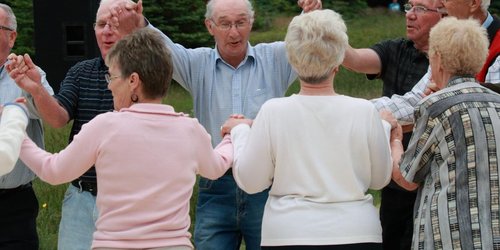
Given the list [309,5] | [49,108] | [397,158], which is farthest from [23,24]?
[397,158]

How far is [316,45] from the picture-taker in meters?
4.05

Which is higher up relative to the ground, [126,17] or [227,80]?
[126,17]

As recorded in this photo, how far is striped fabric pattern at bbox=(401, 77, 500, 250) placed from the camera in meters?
4.01

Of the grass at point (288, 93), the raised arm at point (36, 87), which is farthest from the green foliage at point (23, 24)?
the raised arm at point (36, 87)

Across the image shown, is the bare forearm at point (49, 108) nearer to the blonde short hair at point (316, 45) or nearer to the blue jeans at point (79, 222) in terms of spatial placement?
the blue jeans at point (79, 222)

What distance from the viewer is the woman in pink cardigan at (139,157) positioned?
391 cm

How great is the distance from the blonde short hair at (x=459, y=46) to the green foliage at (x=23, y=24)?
636 inches

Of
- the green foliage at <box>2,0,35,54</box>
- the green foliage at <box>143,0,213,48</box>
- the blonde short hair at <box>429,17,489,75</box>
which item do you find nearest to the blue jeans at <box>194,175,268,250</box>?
the blonde short hair at <box>429,17,489,75</box>

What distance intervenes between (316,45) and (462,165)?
79 cm

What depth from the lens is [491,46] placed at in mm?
4914

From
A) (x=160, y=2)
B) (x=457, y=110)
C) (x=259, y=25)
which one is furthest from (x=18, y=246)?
(x=259, y=25)

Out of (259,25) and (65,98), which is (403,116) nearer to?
(65,98)

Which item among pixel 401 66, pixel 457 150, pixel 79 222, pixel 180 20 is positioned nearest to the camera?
pixel 457 150

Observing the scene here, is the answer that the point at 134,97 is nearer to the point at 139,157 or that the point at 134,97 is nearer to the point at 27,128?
the point at 139,157
